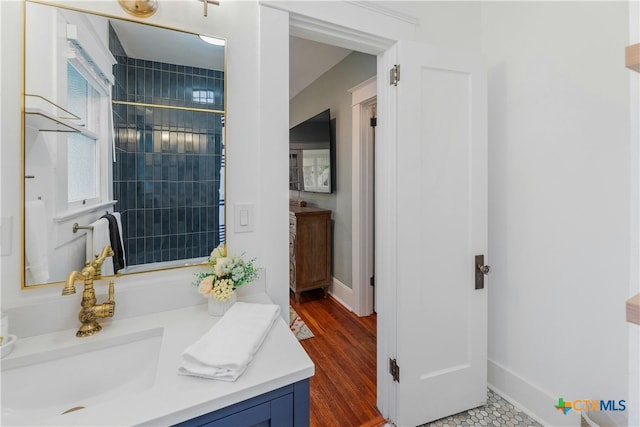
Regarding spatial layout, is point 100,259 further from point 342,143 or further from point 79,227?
point 342,143

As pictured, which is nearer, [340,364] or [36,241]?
[36,241]

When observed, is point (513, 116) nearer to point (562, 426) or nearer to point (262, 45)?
point (262, 45)

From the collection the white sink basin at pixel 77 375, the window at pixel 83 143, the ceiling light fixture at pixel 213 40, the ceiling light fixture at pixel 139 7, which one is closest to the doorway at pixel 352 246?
the white sink basin at pixel 77 375

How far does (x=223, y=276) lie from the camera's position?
1093 millimetres

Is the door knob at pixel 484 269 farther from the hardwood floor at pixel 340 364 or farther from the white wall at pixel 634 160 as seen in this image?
the hardwood floor at pixel 340 364

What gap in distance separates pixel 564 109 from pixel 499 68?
20.1 inches

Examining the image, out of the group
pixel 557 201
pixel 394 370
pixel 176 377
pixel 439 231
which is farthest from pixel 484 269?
pixel 176 377

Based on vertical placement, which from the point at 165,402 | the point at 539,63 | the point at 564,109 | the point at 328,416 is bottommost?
the point at 328,416

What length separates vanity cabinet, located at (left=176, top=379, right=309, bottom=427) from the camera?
2.30 ft

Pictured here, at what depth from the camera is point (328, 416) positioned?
65.7 inches

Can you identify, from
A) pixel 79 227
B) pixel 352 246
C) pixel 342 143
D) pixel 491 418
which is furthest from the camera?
pixel 342 143

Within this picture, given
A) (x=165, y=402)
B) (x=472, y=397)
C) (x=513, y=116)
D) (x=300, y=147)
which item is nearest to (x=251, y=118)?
(x=165, y=402)

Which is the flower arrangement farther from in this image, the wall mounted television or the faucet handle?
the wall mounted television

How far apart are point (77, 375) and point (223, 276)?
1.61 feet
